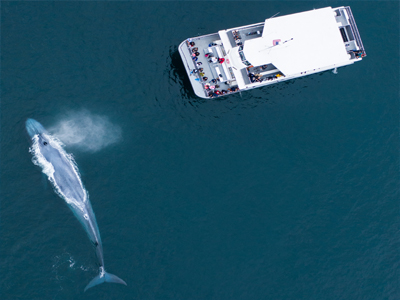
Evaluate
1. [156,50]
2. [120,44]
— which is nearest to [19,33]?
[120,44]

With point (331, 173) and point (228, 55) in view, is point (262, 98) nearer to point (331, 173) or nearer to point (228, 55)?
point (228, 55)

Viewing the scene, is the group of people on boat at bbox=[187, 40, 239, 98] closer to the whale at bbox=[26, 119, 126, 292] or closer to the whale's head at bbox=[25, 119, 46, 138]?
the whale at bbox=[26, 119, 126, 292]

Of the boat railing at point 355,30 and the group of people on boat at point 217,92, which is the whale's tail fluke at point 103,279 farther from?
the boat railing at point 355,30

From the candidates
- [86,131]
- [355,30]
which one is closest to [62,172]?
[86,131]

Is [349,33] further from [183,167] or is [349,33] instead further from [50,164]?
[50,164]

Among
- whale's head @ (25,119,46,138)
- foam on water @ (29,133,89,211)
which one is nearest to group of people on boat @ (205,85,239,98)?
foam on water @ (29,133,89,211)

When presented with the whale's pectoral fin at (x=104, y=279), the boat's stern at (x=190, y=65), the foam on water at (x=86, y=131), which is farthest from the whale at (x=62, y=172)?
the boat's stern at (x=190, y=65)

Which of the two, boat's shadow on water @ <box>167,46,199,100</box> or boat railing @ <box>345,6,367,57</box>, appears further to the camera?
boat railing @ <box>345,6,367,57</box>
